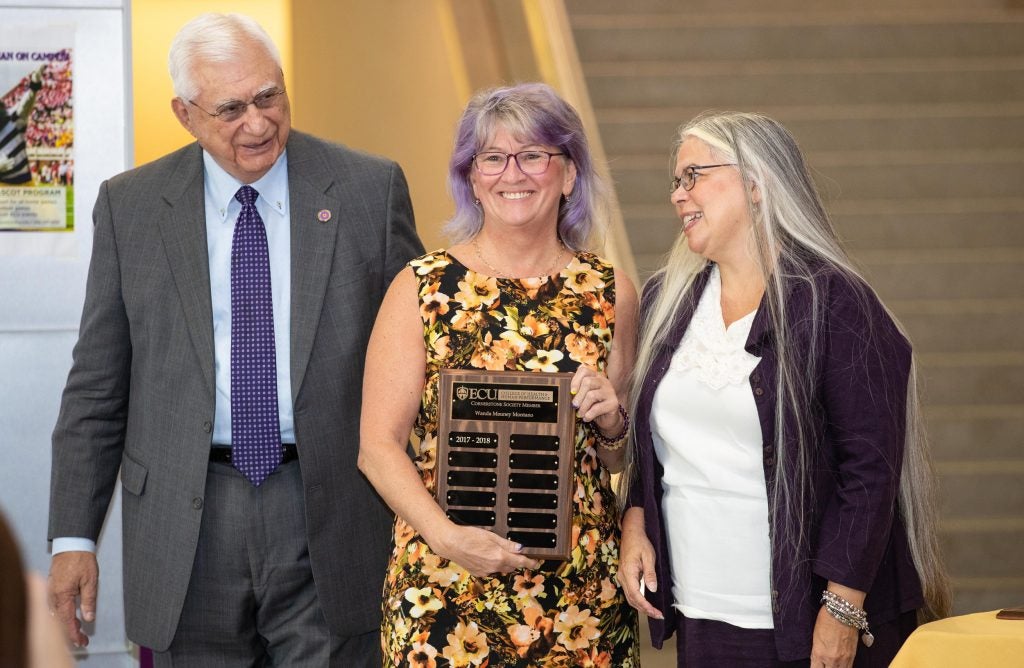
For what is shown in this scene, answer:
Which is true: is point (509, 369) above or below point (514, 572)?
above

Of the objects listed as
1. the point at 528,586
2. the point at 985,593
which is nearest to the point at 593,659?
the point at 528,586

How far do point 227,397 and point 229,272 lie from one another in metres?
0.28

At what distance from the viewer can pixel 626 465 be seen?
2.75m

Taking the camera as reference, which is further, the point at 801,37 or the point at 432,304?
the point at 801,37

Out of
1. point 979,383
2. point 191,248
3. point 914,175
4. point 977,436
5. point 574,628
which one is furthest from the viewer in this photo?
point 914,175

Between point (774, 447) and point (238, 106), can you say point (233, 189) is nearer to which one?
point (238, 106)

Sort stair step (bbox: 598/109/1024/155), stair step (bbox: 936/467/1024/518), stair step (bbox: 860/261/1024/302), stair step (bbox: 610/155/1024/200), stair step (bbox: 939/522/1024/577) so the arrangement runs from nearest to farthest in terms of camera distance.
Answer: stair step (bbox: 939/522/1024/577)
stair step (bbox: 936/467/1024/518)
stair step (bbox: 860/261/1024/302)
stair step (bbox: 610/155/1024/200)
stair step (bbox: 598/109/1024/155)

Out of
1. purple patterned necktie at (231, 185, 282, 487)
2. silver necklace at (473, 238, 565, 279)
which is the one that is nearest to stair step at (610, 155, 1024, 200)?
silver necklace at (473, 238, 565, 279)

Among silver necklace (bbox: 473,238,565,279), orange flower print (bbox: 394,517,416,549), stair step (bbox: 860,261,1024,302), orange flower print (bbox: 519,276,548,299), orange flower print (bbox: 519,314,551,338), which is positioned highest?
stair step (bbox: 860,261,1024,302)

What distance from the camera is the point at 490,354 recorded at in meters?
2.66

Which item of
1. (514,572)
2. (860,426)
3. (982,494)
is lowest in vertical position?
(982,494)

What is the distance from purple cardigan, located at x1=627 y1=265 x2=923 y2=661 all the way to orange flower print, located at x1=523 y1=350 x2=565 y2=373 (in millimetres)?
397

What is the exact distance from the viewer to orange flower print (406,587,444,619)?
104 inches

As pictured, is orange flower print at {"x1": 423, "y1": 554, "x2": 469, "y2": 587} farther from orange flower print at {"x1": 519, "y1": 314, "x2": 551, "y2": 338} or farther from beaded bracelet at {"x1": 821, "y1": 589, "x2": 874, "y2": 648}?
beaded bracelet at {"x1": 821, "y1": 589, "x2": 874, "y2": 648}
